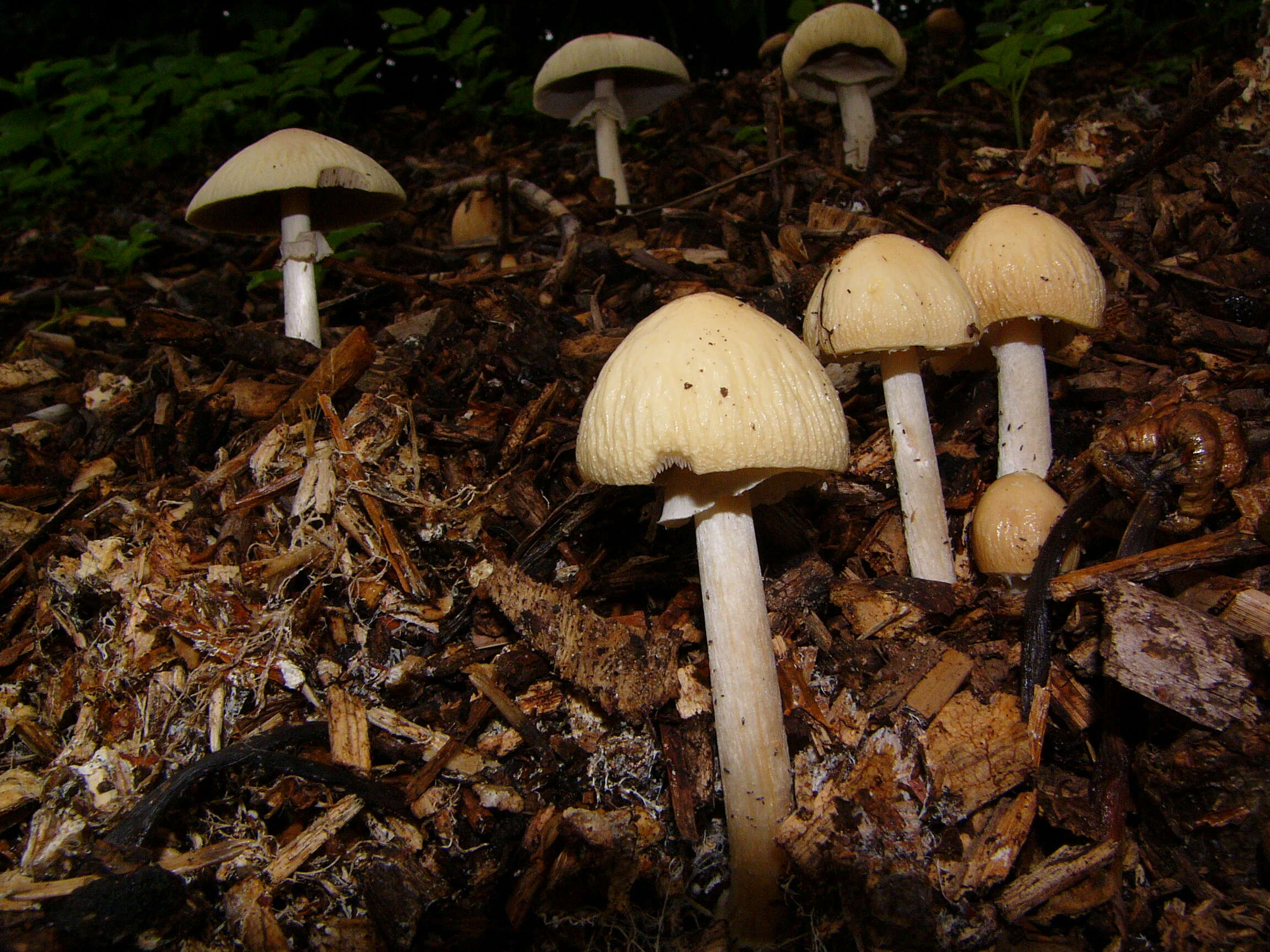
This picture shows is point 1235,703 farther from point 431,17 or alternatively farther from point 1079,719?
point 431,17

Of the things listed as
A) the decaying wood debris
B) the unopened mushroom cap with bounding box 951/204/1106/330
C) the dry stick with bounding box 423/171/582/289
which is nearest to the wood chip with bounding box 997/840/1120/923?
the decaying wood debris

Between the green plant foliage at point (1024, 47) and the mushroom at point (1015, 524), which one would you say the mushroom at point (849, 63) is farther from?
the mushroom at point (1015, 524)

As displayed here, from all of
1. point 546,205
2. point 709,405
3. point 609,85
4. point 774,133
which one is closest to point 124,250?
point 546,205

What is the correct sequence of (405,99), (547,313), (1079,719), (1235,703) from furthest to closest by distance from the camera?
1. (405,99)
2. (547,313)
3. (1079,719)
4. (1235,703)

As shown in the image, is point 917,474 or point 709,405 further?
point 917,474

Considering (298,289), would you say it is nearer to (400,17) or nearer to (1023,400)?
(400,17)

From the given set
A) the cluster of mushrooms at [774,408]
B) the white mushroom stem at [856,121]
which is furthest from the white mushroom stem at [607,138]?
the cluster of mushrooms at [774,408]

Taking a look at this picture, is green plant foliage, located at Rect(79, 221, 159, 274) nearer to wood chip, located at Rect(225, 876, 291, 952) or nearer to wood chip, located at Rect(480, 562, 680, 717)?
wood chip, located at Rect(480, 562, 680, 717)

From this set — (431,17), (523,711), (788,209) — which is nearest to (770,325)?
(523,711)
